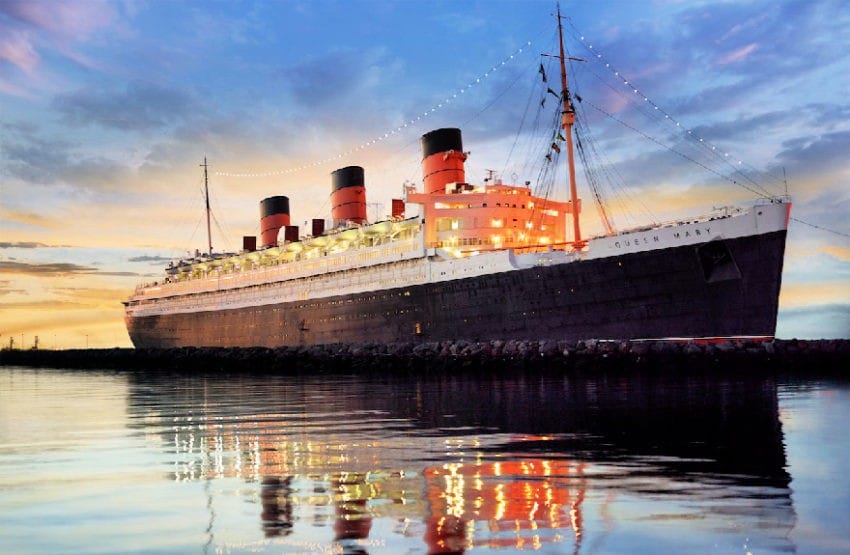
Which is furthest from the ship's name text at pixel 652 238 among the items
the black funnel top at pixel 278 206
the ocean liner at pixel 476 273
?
the black funnel top at pixel 278 206

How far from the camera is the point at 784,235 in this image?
2902cm

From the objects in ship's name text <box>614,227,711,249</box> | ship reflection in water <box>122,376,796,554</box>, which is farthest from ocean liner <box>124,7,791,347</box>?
ship reflection in water <box>122,376,796,554</box>

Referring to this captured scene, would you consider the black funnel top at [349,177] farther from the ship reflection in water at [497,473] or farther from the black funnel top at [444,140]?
the ship reflection in water at [497,473]

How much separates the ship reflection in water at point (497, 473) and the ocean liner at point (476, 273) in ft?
42.0

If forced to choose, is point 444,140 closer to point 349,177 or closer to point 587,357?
point 349,177

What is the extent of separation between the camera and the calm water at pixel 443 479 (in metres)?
5.57

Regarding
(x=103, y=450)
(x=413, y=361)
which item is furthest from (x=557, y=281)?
(x=103, y=450)

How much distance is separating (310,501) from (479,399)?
1209 cm

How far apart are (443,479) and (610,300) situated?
24.9 metres

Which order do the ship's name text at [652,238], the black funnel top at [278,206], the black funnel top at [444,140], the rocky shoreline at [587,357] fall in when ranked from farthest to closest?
the black funnel top at [278,206], the black funnel top at [444,140], the ship's name text at [652,238], the rocky shoreline at [587,357]

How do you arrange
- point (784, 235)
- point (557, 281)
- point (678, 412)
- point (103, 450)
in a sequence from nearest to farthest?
point (103, 450), point (678, 412), point (784, 235), point (557, 281)

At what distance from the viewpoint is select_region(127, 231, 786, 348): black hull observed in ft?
95.6

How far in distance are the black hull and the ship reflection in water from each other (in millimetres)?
12442

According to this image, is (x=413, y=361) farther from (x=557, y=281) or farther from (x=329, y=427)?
(x=329, y=427)
